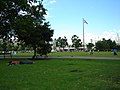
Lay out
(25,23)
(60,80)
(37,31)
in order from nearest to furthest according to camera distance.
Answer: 1. (60,80)
2. (25,23)
3. (37,31)

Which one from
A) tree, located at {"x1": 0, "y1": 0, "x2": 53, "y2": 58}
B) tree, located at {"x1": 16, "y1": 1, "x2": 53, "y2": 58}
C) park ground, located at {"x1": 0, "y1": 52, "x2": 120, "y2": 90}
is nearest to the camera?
park ground, located at {"x1": 0, "y1": 52, "x2": 120, "y2": 90}

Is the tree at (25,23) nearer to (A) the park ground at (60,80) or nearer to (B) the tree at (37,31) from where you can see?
(B) the tree at (37,31)

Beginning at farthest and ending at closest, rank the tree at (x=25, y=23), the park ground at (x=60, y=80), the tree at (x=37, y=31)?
the tree at (x=37, y=31) < the tree at (x=25, y=23) < the park ground at (x=60, y=80)

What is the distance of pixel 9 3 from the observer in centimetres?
4472

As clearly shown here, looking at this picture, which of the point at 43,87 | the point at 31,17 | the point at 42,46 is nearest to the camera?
the point at 43,87

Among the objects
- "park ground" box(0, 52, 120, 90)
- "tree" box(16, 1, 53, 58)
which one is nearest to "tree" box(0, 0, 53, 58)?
"tree" box(16, 1, 53, 58)

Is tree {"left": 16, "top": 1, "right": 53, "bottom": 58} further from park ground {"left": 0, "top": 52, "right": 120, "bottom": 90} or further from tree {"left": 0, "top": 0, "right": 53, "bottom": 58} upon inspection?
park ground {"left": 0, "top": 52, "right": 120, "bottom": 90}

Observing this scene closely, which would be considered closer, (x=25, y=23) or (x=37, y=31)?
(x=25, y=23)

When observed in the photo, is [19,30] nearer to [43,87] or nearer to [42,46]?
[42,46]

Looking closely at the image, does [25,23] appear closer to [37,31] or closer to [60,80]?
[37,31]

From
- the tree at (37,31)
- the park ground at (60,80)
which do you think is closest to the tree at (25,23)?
the tree at (37,31)

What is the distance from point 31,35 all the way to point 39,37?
148 cm

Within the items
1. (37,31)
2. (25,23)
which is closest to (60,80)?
(25,23)

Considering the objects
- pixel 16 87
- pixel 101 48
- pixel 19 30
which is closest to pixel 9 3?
pixel 19 30
